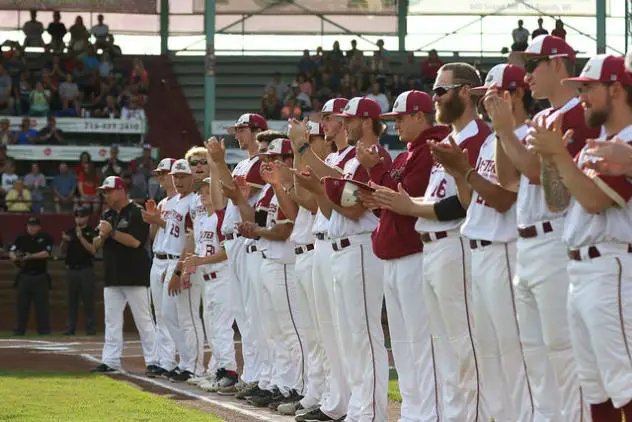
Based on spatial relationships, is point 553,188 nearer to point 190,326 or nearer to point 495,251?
point 495,251

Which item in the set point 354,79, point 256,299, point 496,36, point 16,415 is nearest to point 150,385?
point 256,299

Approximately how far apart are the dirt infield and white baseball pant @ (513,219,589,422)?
3297 mm

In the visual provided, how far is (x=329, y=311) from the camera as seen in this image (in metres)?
9.83

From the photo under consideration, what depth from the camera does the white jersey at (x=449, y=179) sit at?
25.8ft

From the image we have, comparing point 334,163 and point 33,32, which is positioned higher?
point 33,32

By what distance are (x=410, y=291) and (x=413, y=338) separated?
294 millimetres

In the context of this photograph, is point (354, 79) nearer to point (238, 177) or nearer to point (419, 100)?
point (238, 177)

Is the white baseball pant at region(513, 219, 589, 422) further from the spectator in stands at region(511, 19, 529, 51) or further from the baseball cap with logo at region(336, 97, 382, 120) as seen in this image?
the spectator in stands at region(511, 19, 529, 51)

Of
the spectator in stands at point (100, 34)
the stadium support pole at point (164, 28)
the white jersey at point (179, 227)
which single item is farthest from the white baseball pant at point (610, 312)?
the stadium support pole at point (164, 28)

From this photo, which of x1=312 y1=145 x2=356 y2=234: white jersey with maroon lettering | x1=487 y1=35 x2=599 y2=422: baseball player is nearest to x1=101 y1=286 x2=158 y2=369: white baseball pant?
x1=312 y1=145 x2=356 y2=234: white jersey with maroon lettering

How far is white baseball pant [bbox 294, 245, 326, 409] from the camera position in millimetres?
10469

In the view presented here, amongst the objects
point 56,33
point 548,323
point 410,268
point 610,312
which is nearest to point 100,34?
point 56,33

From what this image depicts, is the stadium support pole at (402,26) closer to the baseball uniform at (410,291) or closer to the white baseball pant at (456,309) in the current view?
the baseball uniform at (410,291)

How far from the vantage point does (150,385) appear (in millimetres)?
13688
